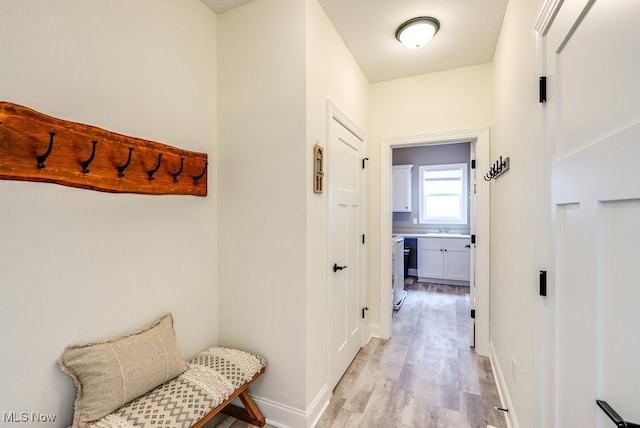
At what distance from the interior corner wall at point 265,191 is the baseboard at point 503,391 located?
4.19 ft

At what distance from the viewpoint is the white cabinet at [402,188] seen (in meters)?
5.74

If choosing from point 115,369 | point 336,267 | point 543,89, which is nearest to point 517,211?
point 543,89

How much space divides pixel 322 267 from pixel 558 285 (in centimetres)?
127

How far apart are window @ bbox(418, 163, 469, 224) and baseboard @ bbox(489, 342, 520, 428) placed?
3363 mm

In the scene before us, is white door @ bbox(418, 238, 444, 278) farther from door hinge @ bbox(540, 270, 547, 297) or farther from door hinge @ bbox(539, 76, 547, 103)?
door hinge @ bbox(539, 76, 547, 103)

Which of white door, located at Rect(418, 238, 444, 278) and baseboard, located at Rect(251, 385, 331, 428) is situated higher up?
white door, located at Rect(418, 238, 444, 278)

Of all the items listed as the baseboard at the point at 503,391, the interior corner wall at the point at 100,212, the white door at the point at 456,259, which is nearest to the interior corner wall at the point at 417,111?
the baseboard at the point at 503,391

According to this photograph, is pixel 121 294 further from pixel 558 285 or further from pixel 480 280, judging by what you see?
pixel 480 280

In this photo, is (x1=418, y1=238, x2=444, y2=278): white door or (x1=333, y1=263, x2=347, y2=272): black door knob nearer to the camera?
(x1=333, y1=263, x2=347, y2=272): black door knob

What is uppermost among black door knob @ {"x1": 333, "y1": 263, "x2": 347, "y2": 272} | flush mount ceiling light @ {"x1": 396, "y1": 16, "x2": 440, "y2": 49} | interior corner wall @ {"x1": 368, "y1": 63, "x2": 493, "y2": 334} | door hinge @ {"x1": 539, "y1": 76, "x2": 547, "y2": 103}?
flush mount ceiling light @ {"x1": 396, "y1": 16, "x2": 440, "y2": 49}

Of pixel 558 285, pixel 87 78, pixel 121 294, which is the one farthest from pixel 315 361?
pixel 87 78

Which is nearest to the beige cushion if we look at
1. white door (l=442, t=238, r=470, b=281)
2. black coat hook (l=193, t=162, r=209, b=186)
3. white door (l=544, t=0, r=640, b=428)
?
black coat hook (l=193, t=162, r=209, b=186)

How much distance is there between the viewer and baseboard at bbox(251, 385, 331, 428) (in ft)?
5.80

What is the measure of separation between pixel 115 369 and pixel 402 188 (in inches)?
211
